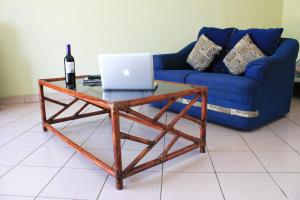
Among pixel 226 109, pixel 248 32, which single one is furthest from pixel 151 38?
pixel 226 109

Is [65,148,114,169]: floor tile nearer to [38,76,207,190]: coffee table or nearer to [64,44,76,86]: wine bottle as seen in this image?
[38,76,207,190]: coffee table

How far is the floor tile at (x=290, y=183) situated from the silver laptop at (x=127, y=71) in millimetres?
928

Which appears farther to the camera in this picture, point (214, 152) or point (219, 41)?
point (219, 41)

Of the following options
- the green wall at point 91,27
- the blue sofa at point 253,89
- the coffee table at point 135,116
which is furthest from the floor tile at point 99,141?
the green wall at point 91,27

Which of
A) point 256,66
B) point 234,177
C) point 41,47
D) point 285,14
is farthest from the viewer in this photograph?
point 285,14

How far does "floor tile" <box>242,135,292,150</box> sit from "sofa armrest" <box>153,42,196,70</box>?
1.27m

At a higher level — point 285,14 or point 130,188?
point 285,14

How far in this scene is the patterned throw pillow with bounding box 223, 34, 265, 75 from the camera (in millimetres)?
2529

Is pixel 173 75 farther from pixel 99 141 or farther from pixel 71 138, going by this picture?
pixel 71 138

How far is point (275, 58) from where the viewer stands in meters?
2.26

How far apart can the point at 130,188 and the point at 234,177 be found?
23.9 inches

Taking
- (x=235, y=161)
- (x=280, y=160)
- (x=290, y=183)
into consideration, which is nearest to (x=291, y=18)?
(x=280, y=160)

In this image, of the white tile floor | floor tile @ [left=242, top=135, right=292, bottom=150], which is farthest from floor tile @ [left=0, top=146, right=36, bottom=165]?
floor tile @ [left=242, top=135, right=292, bottom=150]

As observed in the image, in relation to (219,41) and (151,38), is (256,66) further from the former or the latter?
(151,38)
